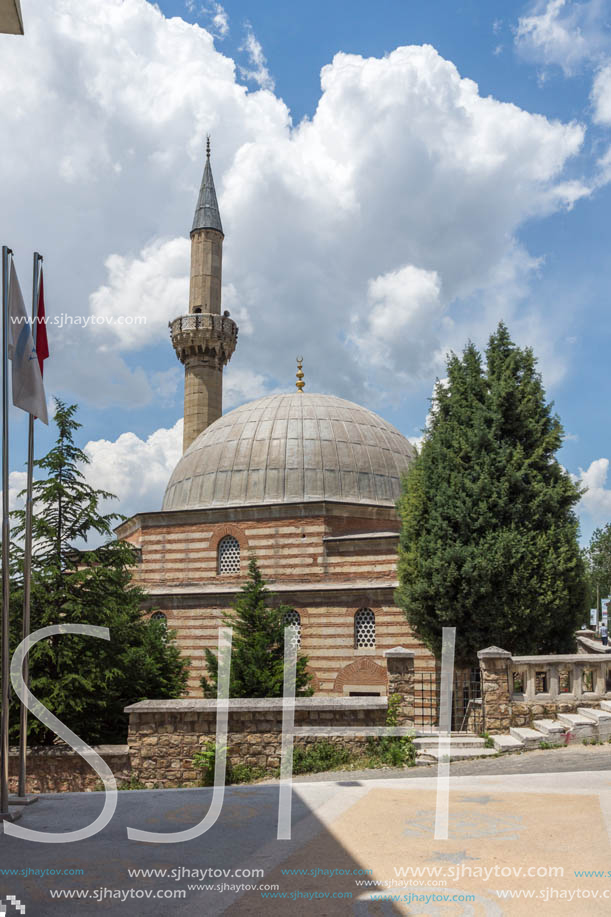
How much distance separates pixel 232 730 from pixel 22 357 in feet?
19.0

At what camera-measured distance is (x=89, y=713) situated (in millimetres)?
13773

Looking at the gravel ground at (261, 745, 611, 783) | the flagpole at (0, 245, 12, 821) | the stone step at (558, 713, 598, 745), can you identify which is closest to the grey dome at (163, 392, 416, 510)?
the stone step at (558, 713, 598, 745)

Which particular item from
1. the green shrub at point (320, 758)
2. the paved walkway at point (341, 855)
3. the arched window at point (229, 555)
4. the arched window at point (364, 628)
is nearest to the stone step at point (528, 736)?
the paved walkway at point (341, 855)

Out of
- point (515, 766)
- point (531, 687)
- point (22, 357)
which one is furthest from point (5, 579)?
point (531, 687)

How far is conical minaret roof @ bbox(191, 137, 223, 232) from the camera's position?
107 ft

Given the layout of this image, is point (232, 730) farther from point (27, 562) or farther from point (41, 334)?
point (41, 334)

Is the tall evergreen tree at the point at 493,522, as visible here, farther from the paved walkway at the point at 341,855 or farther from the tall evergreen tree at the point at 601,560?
the tall evergreen tree at the point at 601,560

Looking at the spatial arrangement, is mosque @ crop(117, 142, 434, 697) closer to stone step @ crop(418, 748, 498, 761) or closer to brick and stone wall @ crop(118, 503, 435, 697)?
brick and stone wall @ crop(118, 503, 435, 697)

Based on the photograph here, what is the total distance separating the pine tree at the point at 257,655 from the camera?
15531 millimetres

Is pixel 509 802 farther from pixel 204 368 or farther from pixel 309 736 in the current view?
pixel 204 368

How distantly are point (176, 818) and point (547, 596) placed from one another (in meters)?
9.37

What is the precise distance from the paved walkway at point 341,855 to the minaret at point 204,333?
81.2ft

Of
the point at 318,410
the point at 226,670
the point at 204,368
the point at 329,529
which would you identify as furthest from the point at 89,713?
the point at 204,368

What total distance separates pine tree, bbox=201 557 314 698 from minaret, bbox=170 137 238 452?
14919 mm
